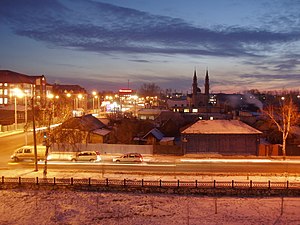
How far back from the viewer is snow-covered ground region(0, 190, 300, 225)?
2394 cm

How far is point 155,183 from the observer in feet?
94.6

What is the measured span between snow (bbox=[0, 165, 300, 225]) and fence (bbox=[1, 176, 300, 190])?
2.58 ft

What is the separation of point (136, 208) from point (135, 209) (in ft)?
0.61

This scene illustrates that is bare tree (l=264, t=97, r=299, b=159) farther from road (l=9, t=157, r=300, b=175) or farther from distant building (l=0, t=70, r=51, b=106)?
distant building (l=0, t=70, r=51, b=106)

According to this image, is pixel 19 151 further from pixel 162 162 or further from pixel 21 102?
pixel 21 102

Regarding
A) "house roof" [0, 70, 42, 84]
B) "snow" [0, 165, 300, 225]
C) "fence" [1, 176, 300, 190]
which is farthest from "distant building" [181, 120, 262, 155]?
"house roof" [0, 70, 42, 84]

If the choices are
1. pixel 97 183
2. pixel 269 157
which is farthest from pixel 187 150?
pixel 97 183

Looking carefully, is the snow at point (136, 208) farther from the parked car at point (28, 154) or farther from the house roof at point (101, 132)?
the house roof at point (101, 132)

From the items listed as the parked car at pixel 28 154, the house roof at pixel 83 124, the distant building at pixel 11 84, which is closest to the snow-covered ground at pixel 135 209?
the parked car at pixel 28 154

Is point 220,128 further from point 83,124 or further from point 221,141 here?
point 83,124

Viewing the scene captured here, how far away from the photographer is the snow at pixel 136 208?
2397 centimetres

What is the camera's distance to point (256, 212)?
25.1 m

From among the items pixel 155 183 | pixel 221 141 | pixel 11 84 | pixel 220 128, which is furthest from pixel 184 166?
pixel 11 84

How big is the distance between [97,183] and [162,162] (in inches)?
362
